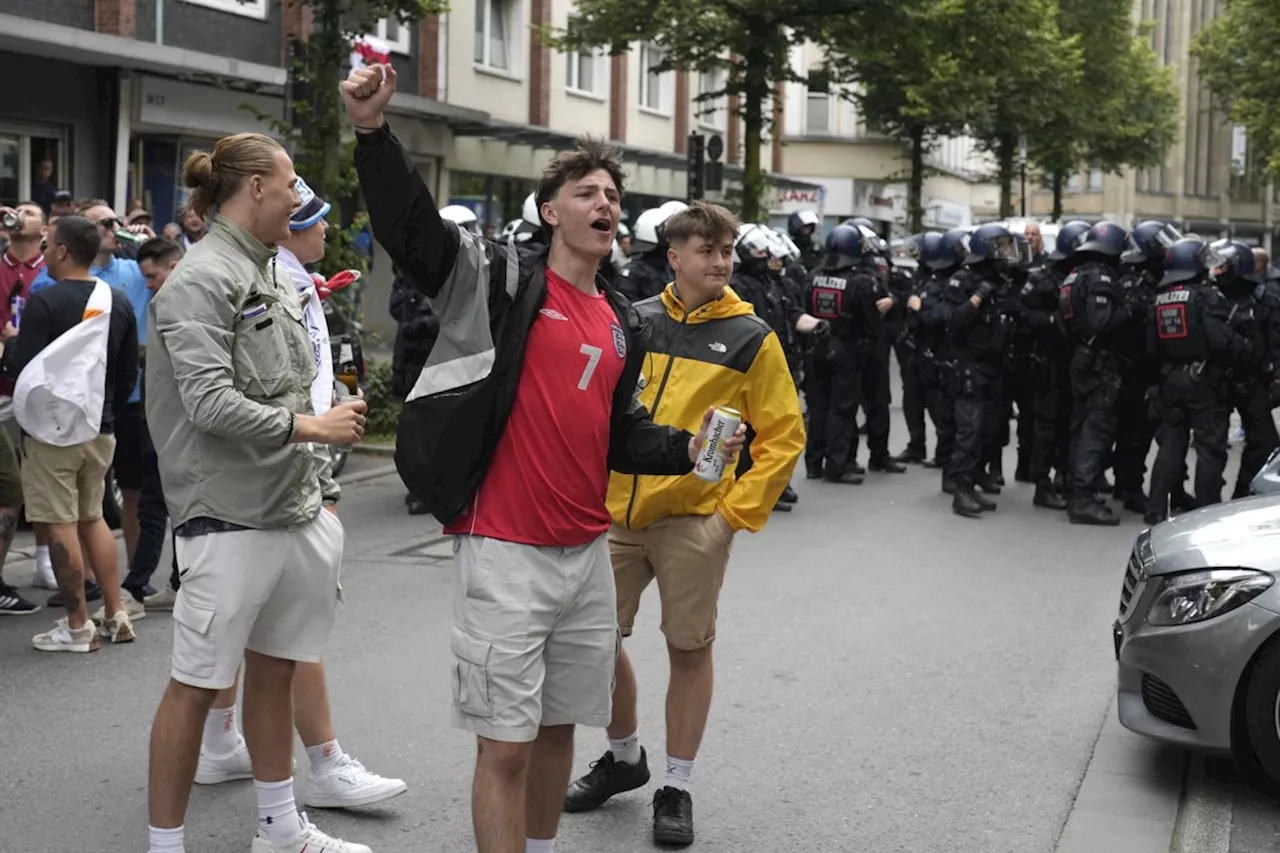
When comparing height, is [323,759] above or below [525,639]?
below

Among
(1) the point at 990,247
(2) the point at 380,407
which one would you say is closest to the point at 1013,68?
(2) the point at 380,407

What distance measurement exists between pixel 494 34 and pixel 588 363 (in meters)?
26.6

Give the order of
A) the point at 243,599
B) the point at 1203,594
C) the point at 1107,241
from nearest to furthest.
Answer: the point at 243,599 → the point at 1203,594 → the point at 1107,241

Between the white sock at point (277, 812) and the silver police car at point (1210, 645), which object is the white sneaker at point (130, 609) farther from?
the silver police car at point (1210, 645)

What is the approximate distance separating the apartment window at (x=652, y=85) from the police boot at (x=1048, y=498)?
24535 mm

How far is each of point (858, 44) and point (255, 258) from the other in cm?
2072

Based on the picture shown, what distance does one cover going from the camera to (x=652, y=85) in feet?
121

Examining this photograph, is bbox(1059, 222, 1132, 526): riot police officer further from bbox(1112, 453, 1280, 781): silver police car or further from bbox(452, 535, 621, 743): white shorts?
bbox(452, 535, 621, 743): white shorts

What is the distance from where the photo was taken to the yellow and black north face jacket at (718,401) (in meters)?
5.07

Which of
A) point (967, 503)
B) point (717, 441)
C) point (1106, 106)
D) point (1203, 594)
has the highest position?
point (1106, 106)

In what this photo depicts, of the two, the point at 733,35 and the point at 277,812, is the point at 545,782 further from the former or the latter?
the point at 733,35

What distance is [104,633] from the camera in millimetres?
7570

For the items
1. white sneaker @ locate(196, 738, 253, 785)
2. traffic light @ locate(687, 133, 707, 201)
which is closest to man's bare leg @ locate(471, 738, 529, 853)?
white sneaker @ locate(196, 738, 253, 785)

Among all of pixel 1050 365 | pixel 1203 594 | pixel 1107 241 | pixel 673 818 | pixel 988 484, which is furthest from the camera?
pixel 988 484
